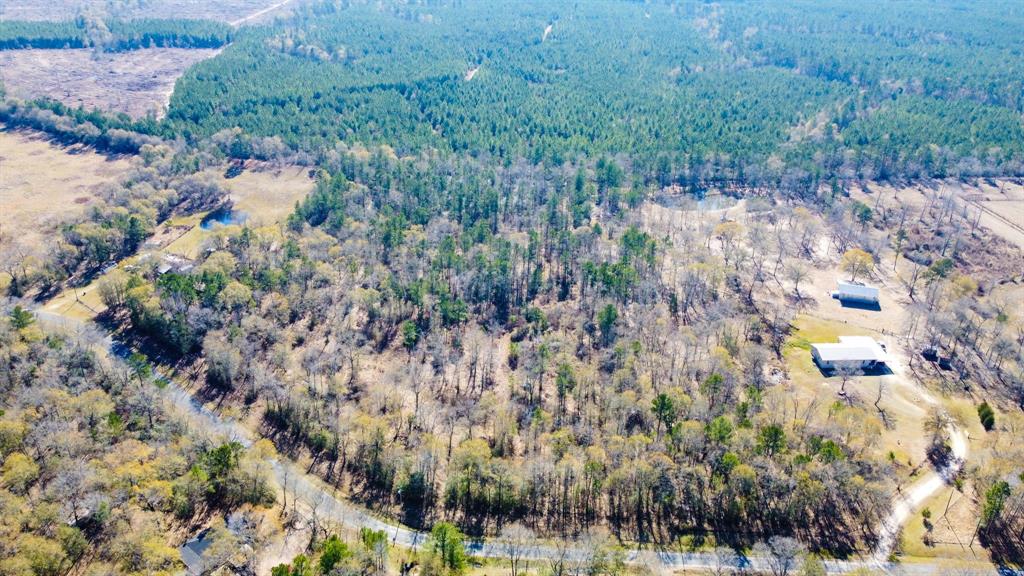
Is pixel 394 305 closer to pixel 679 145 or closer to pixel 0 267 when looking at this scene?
pixel 0 267

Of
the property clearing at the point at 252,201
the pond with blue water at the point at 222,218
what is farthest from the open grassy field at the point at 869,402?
the pond with blue water at the point at 222,218

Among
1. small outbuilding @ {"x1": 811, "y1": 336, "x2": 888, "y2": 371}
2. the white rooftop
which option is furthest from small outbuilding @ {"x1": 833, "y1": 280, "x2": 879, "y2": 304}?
small outbuilding @ {"x1": 811, "y1": 336, "x2": 888, "y2": 371}

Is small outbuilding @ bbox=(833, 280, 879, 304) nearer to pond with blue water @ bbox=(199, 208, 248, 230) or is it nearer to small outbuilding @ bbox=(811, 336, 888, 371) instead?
small outbuilding @ bbox=(811, 336, 888, 371)

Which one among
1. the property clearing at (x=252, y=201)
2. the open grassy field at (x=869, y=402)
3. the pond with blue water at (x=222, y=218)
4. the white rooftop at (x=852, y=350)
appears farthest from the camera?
the pond with blue water at (x=222, y=218)

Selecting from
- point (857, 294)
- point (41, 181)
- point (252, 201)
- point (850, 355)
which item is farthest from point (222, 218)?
point (857, 294)

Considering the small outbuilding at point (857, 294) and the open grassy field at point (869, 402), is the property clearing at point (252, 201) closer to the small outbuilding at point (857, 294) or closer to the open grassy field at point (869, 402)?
the open grassy field at point (869, 402)

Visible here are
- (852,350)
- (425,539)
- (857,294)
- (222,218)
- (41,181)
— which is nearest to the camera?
(425,539)

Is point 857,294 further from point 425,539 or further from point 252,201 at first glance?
point 252,201
